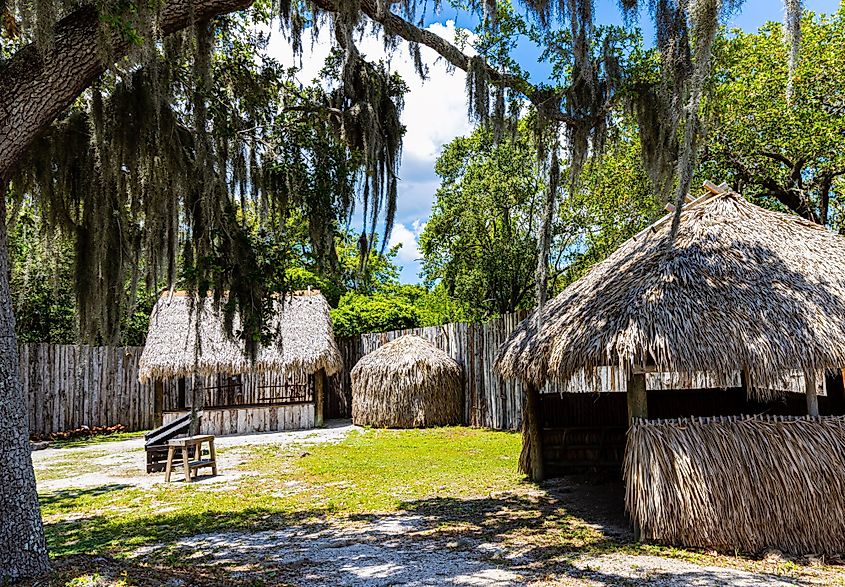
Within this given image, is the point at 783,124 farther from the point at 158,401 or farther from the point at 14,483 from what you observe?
the point at 158,401

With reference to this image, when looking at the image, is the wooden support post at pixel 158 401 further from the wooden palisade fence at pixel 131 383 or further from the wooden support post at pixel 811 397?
the wooden support post at pixel 811 397

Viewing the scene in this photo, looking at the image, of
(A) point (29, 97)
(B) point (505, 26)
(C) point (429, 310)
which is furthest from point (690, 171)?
(C) point (429, 310)

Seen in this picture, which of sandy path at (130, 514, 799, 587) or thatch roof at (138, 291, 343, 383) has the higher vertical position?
thatch roof at (138, 291, 343, 383)

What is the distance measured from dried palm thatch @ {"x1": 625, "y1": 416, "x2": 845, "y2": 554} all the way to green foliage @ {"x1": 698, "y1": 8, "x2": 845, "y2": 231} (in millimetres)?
8277

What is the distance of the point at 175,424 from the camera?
955 cm

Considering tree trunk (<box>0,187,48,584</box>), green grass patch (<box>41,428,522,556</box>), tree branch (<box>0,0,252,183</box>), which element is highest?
tree branch (<box>0,0,252,183</box>)

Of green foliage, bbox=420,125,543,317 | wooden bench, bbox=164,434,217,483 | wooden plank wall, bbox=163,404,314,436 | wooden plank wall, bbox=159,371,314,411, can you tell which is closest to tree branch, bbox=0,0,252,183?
wooden bench, bbox=164,434,217,483

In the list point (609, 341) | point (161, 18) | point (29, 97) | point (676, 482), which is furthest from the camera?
point (609, 341)

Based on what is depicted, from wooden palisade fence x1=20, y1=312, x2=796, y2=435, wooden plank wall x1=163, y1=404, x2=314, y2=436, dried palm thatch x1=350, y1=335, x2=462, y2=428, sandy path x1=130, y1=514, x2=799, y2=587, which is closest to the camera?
sandy path x1=130, y1=514, x2=799, y2=587

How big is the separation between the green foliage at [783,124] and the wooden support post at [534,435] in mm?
7196

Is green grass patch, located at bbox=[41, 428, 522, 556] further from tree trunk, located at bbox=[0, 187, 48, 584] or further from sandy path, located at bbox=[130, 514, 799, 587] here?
tree trunk, located at bbox=[0, 187, 48, 584]

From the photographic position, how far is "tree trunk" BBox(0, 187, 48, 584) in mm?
3656

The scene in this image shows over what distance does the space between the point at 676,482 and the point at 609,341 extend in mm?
1254

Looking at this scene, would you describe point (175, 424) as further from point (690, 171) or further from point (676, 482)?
point (690, 171)
